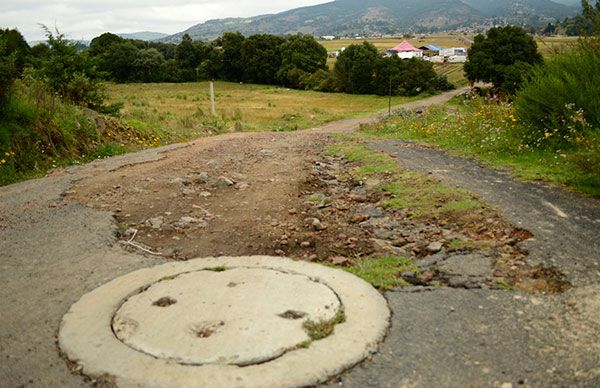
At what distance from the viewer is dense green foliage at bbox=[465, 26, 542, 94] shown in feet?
125

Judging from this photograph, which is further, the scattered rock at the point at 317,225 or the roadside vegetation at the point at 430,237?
the scattered rock at the point at 317,225

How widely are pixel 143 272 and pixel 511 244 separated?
3.35 meters

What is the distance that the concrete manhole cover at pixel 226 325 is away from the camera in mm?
2920

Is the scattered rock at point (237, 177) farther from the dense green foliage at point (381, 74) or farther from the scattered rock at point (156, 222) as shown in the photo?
the dense green foliage at point (381, 74)

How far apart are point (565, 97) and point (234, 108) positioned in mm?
26422

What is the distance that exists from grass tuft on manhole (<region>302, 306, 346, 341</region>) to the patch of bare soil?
984 millimetres

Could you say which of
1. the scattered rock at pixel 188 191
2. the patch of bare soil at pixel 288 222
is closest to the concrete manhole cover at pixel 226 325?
the patch of bare soil at pixel 288 222

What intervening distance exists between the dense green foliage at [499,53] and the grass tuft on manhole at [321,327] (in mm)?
37643

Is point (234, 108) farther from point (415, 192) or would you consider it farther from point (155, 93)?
point (415, 192)

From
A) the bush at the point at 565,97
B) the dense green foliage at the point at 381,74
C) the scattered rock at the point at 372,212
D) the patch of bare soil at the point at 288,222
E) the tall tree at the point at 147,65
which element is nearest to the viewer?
the patch of bare soil at the point at 288,222

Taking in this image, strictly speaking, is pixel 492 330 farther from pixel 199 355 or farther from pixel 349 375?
pixel 199 355

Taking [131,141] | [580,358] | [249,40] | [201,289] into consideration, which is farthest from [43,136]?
Answer: [249,40]

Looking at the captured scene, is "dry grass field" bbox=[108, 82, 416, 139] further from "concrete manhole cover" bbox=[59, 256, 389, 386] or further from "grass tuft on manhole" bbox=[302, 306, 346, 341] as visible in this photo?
"grass tuft on manhole" bbox=[302, 306, 346, 341]

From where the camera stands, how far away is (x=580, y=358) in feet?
9.59
